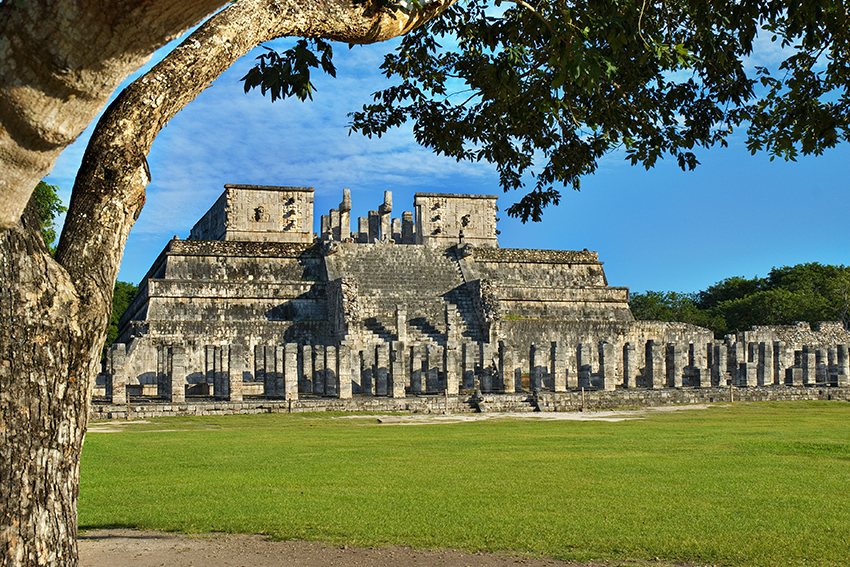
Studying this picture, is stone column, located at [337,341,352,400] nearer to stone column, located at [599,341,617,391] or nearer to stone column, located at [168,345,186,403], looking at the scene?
stone column, located at [168,345,186,403]

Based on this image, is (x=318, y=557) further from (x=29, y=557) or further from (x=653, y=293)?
(x=653, y=293)

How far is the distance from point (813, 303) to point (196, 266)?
3745 cm

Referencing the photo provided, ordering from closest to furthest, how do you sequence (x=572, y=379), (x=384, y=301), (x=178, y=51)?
(x=178, y=51)
(x=572, y=379)
(x=384, y=301)

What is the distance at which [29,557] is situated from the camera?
3768 millimetres

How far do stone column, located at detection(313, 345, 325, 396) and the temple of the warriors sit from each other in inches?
1.4

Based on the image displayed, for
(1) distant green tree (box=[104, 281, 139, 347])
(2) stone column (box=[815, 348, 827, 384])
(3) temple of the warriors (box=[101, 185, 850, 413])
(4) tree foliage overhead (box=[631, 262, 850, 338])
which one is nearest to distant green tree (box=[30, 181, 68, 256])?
(3) temple of the warriors (box=[101, 185, 850, 413])

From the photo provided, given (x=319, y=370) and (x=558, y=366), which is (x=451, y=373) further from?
(x=319, y=370)

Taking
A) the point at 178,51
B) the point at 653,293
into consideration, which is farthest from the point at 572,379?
the point at 653,293

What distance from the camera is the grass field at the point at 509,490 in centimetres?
579

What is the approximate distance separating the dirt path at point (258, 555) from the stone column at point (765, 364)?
20872 millimetres

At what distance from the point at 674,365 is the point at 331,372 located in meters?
9.74

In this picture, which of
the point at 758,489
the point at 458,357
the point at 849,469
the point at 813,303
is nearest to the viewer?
the point at 758,489

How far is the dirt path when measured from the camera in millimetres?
5324

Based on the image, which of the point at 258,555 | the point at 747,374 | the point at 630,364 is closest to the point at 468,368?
the point at 630,364
